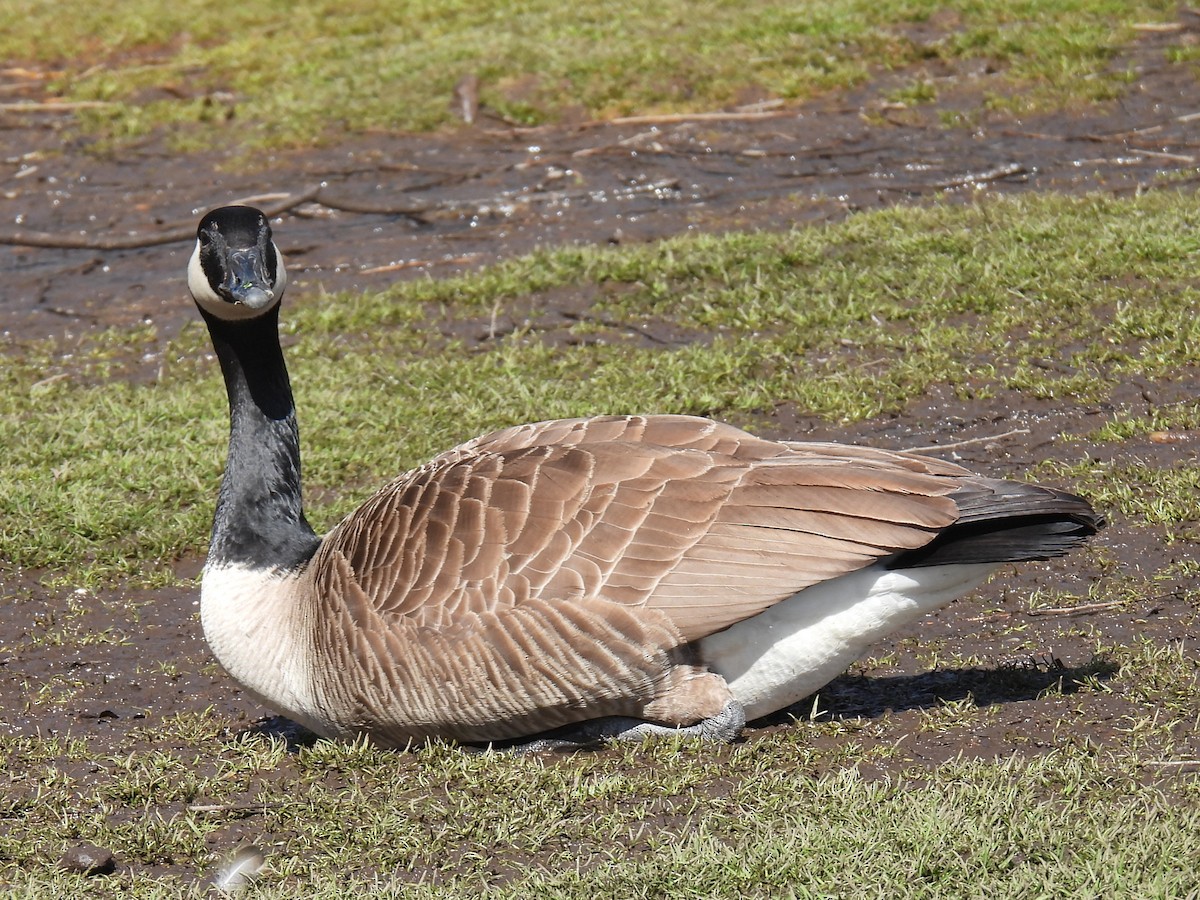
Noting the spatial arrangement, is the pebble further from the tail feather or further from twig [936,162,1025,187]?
twig [936,162,1025,187]

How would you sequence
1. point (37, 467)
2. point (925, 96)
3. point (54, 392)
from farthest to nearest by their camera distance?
1. point (925, 96)
2. point (54, 392)
3. point (37, 467)

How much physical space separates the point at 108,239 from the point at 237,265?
6.76 m

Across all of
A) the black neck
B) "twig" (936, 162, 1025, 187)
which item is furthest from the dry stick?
the black neck

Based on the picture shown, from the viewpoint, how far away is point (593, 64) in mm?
12523

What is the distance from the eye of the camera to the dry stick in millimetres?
10445

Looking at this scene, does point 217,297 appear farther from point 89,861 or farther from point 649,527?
point 89,861

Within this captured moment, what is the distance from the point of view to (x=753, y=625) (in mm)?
4137

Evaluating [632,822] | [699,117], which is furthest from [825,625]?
[699,117]

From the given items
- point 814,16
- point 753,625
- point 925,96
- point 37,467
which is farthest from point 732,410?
point 814,16

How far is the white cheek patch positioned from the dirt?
4.65 feet

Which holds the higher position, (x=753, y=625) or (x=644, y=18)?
(x=644, y=18)

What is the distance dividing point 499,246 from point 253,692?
581 centimetres

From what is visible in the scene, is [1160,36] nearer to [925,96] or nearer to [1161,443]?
[925,96]

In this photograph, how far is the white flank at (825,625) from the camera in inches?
160
